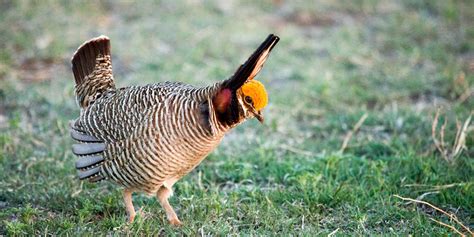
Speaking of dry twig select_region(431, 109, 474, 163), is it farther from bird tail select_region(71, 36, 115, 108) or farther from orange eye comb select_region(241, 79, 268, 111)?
bird tail select_region(71, 36, 115, 108)

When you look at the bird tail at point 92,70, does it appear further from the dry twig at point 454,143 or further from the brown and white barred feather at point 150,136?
the dry twig at point 454,143

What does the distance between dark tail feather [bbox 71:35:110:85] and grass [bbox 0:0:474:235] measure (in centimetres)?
82

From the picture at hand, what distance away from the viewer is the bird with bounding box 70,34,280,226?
3826 millimetres

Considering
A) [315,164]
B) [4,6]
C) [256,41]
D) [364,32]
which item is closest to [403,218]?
[315,164]

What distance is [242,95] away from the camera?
383 centimetres

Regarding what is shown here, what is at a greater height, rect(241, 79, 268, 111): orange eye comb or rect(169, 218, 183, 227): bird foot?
rect(241, 79, 268, 111): orange eye comb

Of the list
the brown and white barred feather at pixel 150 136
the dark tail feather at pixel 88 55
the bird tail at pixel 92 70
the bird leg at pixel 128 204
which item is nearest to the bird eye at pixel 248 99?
the brown and white barred feather at pixel 150 136

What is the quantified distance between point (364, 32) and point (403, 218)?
5.21 meters

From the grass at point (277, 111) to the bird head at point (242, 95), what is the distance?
0.75 metres

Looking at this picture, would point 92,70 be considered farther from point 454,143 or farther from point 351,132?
point 454,143

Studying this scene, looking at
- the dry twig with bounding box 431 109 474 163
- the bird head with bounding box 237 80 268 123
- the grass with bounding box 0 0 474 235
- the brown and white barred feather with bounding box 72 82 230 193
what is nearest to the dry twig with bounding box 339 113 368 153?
the grass with bounding box 0 0 474 235

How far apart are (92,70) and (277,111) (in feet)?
7.73

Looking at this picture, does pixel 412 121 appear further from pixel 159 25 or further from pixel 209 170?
pixel 159 25

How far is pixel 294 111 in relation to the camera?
21.3ft
